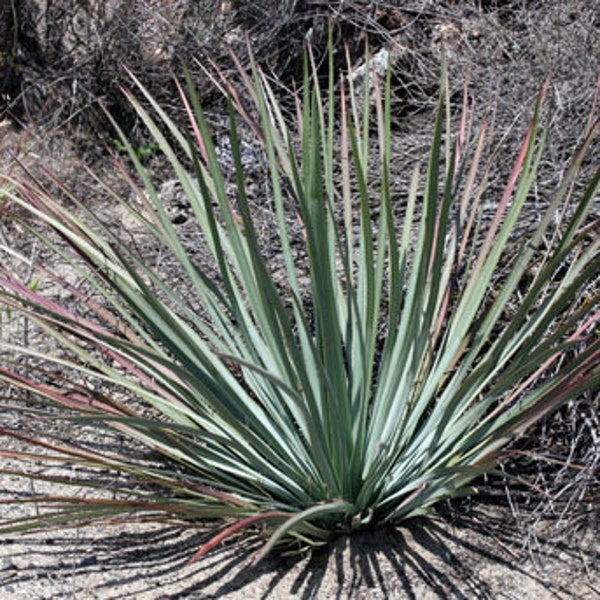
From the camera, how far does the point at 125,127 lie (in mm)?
4520

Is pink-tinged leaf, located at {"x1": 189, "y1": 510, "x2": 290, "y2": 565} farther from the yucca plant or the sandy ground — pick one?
the sandy ground

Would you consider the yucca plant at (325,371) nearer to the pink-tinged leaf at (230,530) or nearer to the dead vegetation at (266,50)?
the pink-tinged leaf at (230,530)

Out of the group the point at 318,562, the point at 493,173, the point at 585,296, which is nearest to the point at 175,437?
the point at 318,562

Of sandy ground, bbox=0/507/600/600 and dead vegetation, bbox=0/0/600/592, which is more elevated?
dead vegetation, bbox=0/0/600/592

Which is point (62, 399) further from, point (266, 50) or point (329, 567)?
point (266, 50)

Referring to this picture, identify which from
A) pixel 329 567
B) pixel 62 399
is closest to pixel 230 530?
pixel 329 567

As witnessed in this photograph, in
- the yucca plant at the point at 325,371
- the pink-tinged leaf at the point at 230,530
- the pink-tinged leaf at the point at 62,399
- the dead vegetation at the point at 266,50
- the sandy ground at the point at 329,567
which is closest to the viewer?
the pink-tinged leaf at the point at 230,530

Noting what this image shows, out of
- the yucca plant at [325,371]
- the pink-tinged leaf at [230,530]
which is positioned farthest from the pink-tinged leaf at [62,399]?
the pink-tinged leaf at [230,530]

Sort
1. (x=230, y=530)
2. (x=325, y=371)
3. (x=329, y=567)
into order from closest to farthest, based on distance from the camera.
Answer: (x=230, y=530) → (x=325, y=371) → (x=329, y=567)

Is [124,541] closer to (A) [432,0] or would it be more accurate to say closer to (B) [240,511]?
(B) [240,511]

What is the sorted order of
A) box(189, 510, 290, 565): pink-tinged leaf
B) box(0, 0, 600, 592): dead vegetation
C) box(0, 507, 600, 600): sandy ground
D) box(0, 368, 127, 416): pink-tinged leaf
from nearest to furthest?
box(189, 510, 290, 565): pink-tinged leaf
box(0, 507, 600, 600): sandy ground
box(0, 368, 127, 416): pink-tinged leaf
box(0, 0, 600, 592): dead vegetation

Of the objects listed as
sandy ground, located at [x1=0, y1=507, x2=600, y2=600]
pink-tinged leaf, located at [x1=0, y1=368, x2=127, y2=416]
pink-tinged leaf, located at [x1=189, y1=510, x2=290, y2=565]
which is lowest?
sandy ground, located at [x1=0, y1=507, x2=600, y2=600]

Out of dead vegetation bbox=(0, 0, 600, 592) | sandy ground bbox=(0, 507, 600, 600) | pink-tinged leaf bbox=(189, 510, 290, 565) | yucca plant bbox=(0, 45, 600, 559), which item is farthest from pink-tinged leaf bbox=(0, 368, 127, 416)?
dead vegetation bbox=(0, 0, 600, 592)

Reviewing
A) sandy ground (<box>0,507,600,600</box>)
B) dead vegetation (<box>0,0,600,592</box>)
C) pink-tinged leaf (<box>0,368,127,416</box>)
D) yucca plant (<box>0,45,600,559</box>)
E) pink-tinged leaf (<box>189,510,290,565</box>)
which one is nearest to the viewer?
pink-tinged leaf (<box>189,510,290,565</box>)
